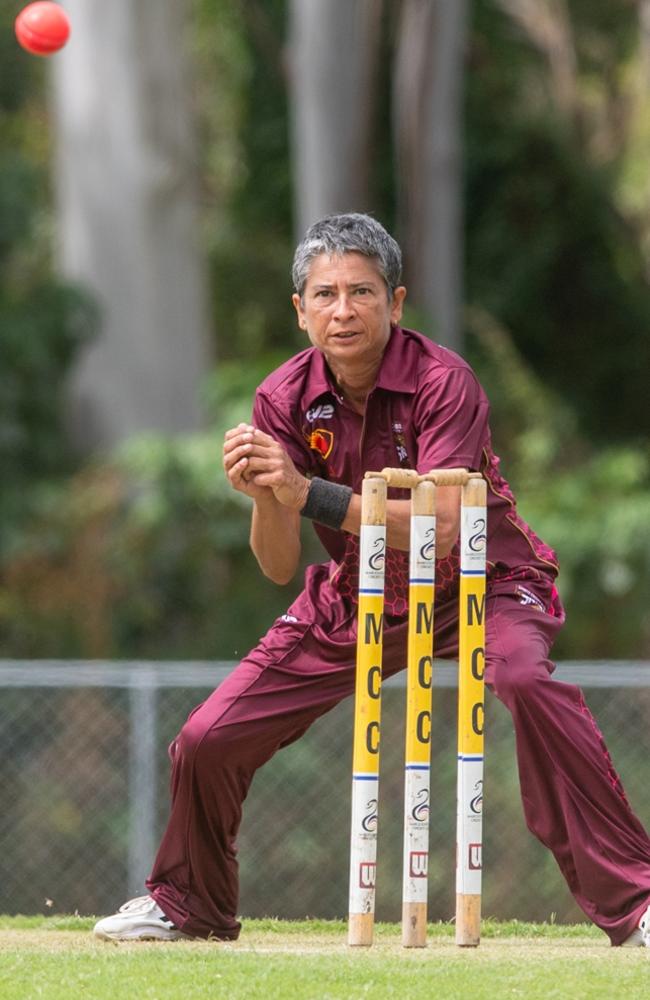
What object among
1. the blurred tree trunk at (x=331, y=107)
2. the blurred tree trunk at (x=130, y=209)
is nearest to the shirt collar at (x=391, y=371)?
the blurred tree trunk at (x=331, y=107)

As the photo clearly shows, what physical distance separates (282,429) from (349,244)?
22.0 inches

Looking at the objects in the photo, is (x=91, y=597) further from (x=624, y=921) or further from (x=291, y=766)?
(x=624, y=921)

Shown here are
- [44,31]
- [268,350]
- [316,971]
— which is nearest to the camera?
[316,971]

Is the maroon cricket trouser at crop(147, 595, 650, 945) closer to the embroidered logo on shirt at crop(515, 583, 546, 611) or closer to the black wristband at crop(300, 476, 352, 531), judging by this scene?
the embroidered logo on shirt at crop(515, 583, 546, 611)

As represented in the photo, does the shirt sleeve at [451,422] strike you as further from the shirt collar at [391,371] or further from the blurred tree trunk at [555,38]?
the blurred tree trunk at [555,38]

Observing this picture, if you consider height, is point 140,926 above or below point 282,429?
below

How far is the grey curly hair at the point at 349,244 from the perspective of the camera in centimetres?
473

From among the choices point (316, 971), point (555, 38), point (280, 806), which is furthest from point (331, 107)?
point (316, 971)

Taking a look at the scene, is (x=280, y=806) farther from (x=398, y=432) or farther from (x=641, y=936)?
(x=398, y=432)

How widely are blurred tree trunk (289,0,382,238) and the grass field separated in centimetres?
881

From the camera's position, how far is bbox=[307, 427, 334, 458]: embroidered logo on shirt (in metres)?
4.90

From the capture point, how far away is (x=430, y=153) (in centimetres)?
1350

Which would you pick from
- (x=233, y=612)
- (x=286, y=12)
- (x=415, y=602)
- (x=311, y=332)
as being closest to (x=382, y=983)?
(x=415, y=602)

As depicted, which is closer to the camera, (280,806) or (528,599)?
(528,599)
